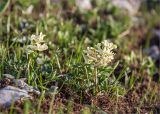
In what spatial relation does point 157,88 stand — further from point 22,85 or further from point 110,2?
point 110,2

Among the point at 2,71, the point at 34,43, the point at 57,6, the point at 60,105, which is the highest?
the point at 57,6

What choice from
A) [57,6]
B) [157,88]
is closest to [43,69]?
[157,88]

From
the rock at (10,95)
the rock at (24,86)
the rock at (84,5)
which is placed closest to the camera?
the rock at (10,95)

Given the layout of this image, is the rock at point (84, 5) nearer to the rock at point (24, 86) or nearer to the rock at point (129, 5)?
the rock at point (129, 5)

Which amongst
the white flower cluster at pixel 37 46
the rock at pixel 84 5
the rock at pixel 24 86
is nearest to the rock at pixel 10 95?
the rock at pixel 24 86

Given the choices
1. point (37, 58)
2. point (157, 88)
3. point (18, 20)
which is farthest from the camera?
point (18, 20)

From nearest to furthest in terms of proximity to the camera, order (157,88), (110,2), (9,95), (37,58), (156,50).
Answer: (9,95) < (37,58) < (157,88) < (156,50) < (110,2)

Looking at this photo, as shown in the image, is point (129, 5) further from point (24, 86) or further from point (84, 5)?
point (24, 86)

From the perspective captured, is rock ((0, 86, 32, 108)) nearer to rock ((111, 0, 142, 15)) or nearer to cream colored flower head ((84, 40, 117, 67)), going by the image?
cream colored flower head ((84, 40, 117, 67))

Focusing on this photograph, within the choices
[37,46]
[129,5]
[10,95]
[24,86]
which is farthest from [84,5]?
[10,95]
